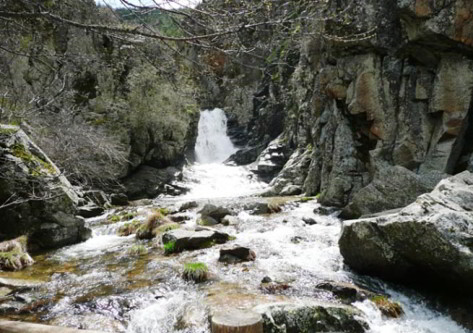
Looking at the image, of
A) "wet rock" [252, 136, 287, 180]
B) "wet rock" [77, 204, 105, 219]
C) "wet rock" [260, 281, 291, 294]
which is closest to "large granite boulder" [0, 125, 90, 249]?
"wet rock" [77, 204, 105, 219]

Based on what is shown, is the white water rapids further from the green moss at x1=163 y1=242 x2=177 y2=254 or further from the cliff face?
the cliff face

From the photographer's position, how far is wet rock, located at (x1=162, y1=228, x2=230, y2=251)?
31.1 feet

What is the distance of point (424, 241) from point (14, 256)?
8.77 m

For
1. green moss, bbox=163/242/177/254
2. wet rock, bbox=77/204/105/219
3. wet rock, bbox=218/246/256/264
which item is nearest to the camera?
wet rock, bbox=218/246/256/264

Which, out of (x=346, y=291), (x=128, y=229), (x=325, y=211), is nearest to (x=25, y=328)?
(x=346, y=291)

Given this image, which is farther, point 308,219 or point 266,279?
point 308,219

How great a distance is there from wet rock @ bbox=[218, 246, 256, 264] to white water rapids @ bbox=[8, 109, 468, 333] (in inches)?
8.3

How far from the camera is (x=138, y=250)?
380 inches

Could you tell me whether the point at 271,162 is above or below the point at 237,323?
below

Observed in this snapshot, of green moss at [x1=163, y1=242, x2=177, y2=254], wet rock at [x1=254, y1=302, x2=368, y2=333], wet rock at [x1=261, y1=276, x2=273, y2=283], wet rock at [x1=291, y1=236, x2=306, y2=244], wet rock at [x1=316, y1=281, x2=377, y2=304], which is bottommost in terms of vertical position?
green moss at [x1=163, y1=242, x2=177, y2=254]

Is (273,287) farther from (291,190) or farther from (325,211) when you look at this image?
(291,190)

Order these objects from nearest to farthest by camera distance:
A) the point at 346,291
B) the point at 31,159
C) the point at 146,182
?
the point at 346,291
the point at 31,159
the point at 146,182

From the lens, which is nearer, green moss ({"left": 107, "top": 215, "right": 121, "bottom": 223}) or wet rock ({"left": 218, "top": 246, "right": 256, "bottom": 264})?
wet rock ({"left": 218, "top": 246, "right": 256, "bottom": 264})

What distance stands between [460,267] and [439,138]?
24.5ft
